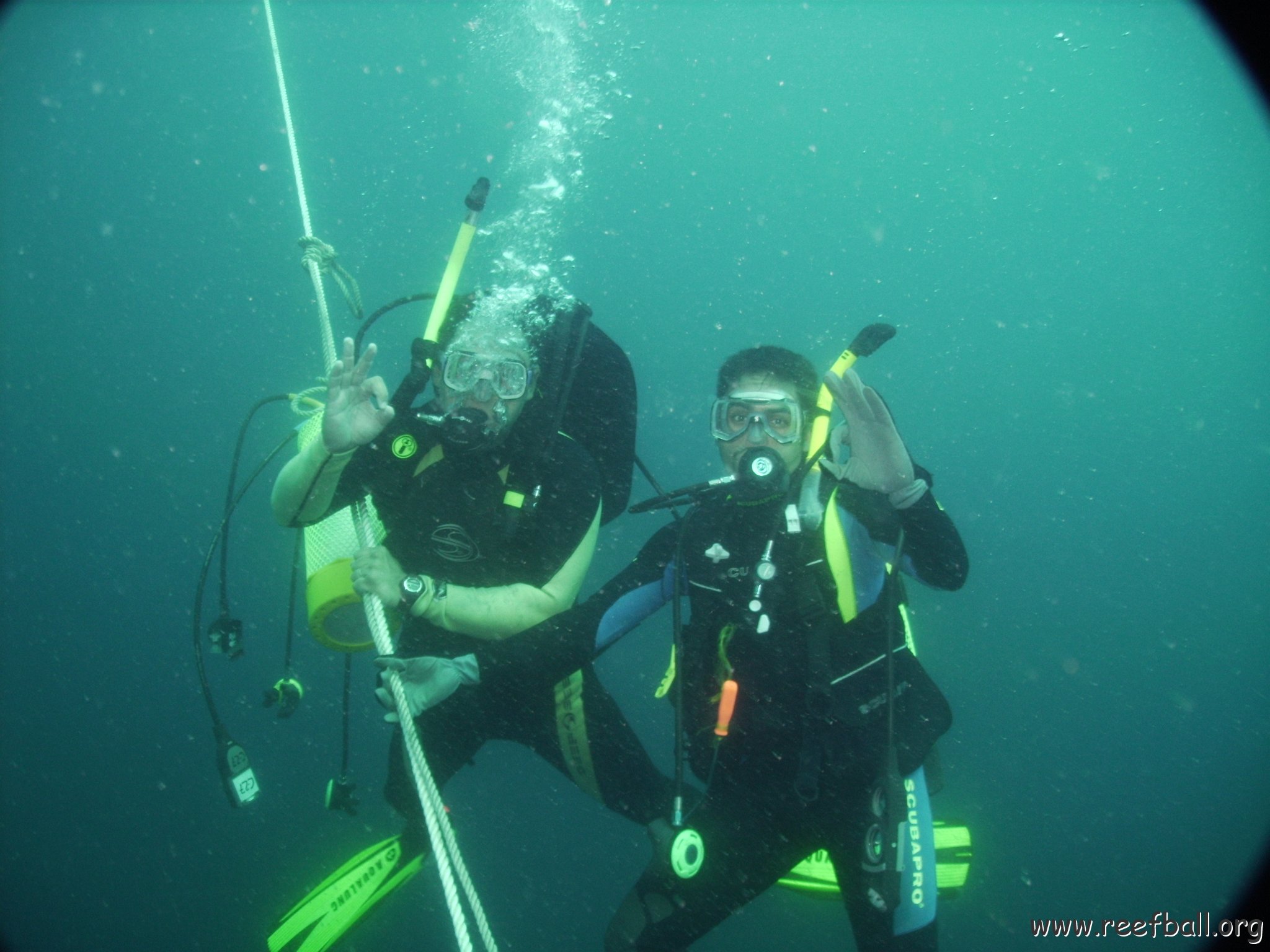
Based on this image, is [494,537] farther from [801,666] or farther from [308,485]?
[801,666]

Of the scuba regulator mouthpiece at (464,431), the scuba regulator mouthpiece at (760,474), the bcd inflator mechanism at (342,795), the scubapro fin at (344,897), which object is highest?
the scuba regulator mouthpiece at (464,431)

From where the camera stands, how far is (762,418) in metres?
3.00

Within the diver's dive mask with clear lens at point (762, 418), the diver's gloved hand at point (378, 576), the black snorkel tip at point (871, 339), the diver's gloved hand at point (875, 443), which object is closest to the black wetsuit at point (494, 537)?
the diver's gloved hand at point (378, 576)

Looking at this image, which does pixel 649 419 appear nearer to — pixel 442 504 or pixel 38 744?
pixel 38 744

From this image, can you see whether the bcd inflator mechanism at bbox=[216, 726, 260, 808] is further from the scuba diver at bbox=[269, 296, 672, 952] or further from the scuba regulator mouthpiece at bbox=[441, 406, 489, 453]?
the scuba regulator mouthpiece at bbox=[441, 406, 489, 453]

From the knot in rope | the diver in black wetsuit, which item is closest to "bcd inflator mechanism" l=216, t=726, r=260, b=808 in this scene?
the diver in black wetsuit

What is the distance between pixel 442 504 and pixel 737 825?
2208 millimetres

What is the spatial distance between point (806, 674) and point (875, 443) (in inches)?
42.3

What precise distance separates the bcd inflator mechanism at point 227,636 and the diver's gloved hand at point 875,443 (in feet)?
11.3

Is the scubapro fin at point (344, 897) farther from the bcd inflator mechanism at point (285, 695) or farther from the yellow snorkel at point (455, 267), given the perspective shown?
the yellow snorkel at point (455, 267)

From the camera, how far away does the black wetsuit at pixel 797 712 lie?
250cm

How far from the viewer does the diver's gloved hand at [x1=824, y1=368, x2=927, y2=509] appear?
2.35 meters

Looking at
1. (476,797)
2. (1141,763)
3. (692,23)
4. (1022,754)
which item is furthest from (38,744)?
(1141,763)

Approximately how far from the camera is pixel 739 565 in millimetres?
2908
